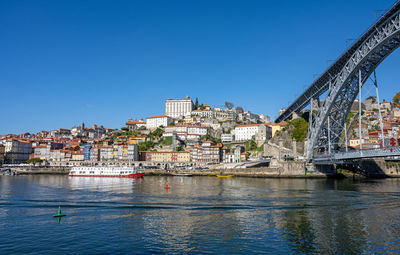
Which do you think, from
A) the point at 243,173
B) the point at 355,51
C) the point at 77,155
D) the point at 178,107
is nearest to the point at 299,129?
the point at 243,173

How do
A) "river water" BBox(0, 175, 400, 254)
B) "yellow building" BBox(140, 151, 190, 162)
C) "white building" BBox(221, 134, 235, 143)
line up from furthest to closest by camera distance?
"white building" BBox(221, 134, 235, 143)
"yellow building" BBox(140, 151, 190, 162)
"river water" BBox(0, 175, 400, 254)

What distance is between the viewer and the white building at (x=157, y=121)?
82.2 meters

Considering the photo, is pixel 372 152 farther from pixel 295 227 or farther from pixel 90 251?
pixel 90 251

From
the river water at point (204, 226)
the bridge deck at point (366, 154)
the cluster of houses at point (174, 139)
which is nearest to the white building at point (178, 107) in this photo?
the cluster of houses at point (174, 139)

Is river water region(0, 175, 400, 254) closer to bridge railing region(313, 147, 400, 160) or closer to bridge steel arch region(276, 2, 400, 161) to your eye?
bridge railing region(313, 147, 400, 160)

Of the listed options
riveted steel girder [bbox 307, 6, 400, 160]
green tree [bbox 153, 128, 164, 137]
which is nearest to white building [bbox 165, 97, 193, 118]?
green tree [bbox 153, 128, 164, 137]

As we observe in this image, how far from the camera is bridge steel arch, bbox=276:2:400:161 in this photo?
1853 cm

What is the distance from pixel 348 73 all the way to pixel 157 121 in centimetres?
6427

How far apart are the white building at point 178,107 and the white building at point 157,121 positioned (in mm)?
10413

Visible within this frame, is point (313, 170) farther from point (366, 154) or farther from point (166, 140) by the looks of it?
point (166, 140)

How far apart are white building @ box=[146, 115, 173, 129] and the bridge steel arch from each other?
5131 centimetres

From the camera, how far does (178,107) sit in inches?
3772

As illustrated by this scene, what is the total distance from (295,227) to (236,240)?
2.70 meters

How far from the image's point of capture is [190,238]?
9.34 m
